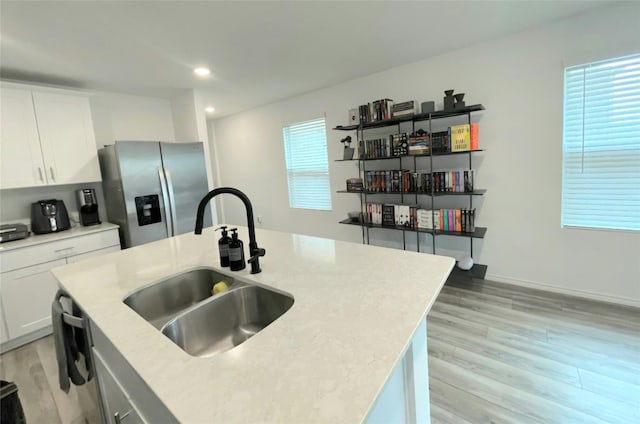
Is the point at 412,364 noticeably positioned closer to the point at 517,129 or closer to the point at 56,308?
the point at 56,308

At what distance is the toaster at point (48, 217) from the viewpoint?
2814 mm

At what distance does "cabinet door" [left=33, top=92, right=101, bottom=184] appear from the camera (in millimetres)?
2777

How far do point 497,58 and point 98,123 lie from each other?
4.36 m

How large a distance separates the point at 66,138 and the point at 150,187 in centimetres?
90

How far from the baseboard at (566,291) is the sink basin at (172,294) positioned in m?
→ 2.88

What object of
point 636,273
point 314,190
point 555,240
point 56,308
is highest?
point 314,190

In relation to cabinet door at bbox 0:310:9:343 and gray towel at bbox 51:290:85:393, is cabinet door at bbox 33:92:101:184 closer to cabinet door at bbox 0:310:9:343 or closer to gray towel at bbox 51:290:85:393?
cabinet door at bbox 0:310:9:343

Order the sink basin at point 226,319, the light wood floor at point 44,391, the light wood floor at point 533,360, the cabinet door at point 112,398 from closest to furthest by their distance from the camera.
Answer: the cabinet door at point 112,398, the sink basin at point 226,319, the light wood floor at point 533,360, the light wood floor at point 44,391

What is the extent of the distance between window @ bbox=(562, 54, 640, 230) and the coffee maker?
4619mm

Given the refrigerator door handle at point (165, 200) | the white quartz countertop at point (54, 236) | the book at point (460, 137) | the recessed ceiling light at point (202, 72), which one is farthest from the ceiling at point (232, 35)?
the white quartz countertop at point (54, 236)

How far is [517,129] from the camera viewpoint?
9.02ft

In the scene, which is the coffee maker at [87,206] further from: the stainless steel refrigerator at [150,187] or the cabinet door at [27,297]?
the cabinet door at [27,297]

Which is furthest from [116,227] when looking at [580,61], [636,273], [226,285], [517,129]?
[636,273]

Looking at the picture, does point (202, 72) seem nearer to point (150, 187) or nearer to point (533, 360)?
point (150, 187)
